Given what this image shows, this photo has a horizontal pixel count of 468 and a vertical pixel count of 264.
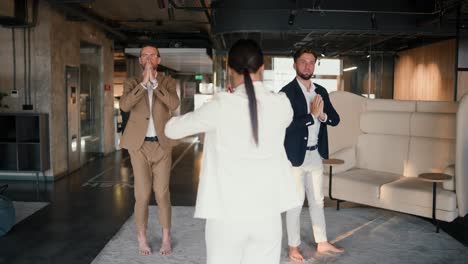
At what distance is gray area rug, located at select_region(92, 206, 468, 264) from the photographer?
151 inches

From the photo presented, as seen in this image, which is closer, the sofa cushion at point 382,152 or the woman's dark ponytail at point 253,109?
the woman's dark ponytail at point 253,109

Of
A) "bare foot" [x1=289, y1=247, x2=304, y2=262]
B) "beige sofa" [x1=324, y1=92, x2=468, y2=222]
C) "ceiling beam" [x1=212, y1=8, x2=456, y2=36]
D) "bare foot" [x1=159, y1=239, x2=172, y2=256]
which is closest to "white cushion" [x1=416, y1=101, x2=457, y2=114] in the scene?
"beige sofa" [x1=324, y1=92, x2=468, y2=222]

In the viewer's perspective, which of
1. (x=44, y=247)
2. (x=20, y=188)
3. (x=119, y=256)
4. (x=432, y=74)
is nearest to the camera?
(x=119, y=256)

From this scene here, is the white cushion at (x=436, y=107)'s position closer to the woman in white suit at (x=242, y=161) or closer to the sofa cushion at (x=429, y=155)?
the sofa cushion at (x=429, y=155)

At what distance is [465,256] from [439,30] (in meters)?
6.01

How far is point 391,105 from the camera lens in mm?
5414

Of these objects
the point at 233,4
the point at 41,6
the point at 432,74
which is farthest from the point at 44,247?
the point at 432,74

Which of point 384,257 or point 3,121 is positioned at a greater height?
point 3,121

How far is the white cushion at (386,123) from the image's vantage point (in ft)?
17.3

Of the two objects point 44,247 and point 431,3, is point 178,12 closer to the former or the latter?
point 431,3

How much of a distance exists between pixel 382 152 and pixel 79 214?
3.60 m

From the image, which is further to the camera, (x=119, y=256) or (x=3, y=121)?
(x=3, y=121)

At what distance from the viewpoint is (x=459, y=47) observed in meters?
7.27

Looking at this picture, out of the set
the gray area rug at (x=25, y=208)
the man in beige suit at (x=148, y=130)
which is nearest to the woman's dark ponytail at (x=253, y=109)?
the man in beige suit at (x=148, y=130)
